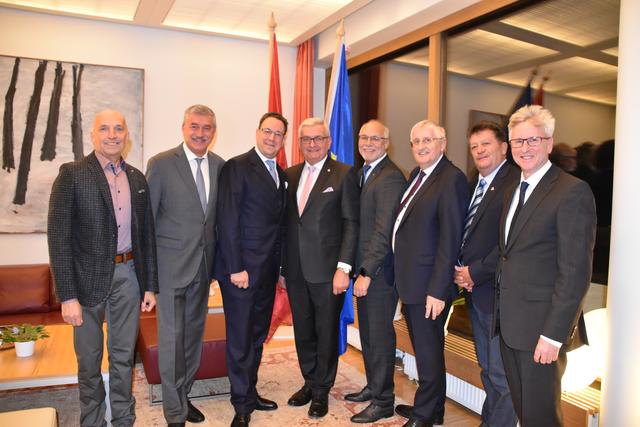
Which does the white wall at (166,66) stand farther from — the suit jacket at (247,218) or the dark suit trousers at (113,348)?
the dark suit trousers at (113,348)

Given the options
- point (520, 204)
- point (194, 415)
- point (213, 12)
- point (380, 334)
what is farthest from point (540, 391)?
point (213, 12)

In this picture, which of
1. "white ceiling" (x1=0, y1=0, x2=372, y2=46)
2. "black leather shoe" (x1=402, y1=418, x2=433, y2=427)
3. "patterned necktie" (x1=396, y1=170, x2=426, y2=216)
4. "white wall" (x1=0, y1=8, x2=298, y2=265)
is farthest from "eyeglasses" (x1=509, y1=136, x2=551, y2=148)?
"white wall" (x1=0, y1=8, x2=298, y2=265)

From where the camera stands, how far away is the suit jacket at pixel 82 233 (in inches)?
90.7

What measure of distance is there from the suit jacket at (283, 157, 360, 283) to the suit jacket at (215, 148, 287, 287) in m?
0.16

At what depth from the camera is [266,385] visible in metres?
3.57

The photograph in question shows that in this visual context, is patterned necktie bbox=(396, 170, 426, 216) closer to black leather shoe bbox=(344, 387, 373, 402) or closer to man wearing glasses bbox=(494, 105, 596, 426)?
man wearing glasses bbox=(494, 105, 596, 426)

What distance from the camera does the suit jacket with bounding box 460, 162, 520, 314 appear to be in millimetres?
2447

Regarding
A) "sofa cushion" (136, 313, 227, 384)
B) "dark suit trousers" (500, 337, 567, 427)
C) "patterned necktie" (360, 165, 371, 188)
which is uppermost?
"patterned necktie" (360, 165, 371, 188)

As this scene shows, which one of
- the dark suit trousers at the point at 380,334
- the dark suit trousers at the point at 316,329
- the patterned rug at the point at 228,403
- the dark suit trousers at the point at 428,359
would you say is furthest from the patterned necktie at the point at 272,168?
the patterned rug at the point at 228,403

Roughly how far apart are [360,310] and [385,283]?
0.25 metres

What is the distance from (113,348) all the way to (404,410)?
69.3 inches

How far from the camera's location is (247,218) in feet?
9.26

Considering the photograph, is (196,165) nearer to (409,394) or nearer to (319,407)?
(319,407)

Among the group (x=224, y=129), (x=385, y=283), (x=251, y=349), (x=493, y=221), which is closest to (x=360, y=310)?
(x=385, y=283)
